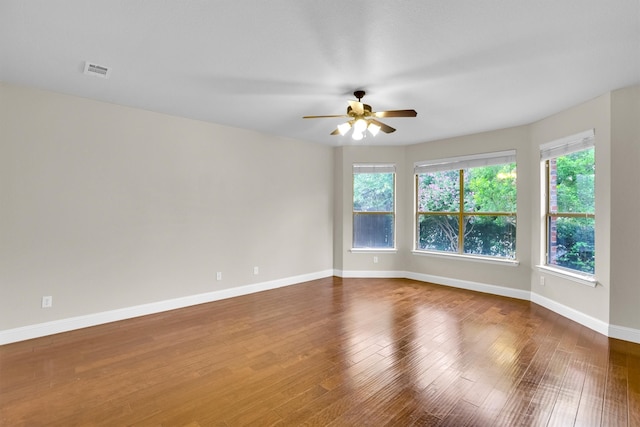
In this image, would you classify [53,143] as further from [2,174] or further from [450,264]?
[450,264]

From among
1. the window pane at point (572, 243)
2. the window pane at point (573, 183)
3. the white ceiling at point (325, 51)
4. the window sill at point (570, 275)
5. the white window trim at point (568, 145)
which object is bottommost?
the window sill at point (570, 275)

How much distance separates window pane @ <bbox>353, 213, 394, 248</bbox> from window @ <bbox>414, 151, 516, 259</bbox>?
1.81ft

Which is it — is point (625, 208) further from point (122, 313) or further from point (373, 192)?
point (122, 313)

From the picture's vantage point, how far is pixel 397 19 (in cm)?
201

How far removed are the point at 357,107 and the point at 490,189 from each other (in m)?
3.20

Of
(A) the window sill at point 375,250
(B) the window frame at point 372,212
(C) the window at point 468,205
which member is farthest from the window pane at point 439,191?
(A) the window sill at point 375,250

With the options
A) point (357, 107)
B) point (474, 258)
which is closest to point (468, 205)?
point (474, 258)

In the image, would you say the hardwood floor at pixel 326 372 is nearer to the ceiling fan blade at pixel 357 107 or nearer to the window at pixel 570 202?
the window at pixel 570 202

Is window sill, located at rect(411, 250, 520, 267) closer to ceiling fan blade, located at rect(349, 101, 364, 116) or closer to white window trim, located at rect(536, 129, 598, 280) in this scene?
white window trim, located at rect(536, 129, 598, 280)

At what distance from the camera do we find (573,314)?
3.71m

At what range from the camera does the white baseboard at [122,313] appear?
308 centimetres

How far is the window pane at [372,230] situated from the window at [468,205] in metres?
0.55

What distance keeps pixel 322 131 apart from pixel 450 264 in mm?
3208

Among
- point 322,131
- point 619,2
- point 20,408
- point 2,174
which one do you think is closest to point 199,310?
point 20,408
